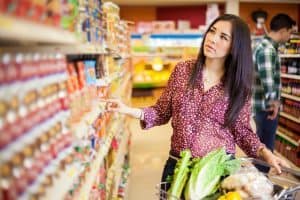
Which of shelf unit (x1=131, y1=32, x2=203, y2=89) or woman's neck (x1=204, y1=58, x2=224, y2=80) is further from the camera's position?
Result: shelf unit (x1=131, y1=32, x2=203, y2=89)

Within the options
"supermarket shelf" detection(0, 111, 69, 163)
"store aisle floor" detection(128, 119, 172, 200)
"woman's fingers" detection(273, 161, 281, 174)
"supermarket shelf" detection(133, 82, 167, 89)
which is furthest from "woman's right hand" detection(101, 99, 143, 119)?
"supermarket shelf" detection(133, 82, 167, 89)

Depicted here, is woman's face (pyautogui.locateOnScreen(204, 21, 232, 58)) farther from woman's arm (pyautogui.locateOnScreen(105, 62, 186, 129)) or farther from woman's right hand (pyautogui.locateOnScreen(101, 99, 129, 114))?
woman's right hand (pyautogui.locateOnScreen(101, 99, 129, 114))

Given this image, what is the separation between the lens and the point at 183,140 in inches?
93.4

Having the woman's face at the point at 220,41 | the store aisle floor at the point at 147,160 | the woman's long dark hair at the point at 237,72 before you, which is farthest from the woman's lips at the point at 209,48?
the store aisle floor at the point at 147,160

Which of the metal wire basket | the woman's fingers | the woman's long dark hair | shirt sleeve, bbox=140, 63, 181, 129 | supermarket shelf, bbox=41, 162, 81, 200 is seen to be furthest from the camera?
shirt sleeve, bbox=140, 63, 181, 129

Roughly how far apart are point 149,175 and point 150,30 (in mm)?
7363

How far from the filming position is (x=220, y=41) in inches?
92.7

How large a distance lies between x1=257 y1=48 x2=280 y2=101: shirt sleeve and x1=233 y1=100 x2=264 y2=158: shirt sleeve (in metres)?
1.71

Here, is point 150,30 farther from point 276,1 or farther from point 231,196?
point 231,196

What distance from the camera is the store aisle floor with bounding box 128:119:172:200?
15.2 feet

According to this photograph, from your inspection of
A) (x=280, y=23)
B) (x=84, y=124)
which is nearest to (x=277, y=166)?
(x=84, y=124)

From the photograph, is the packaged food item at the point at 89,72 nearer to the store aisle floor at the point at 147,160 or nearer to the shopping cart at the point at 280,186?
the shopping cart at the point at 280,186

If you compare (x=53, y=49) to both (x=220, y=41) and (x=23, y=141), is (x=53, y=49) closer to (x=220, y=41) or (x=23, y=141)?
(x=23, y=141)

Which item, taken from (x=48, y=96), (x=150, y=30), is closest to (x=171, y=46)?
(x=150, y=30)
